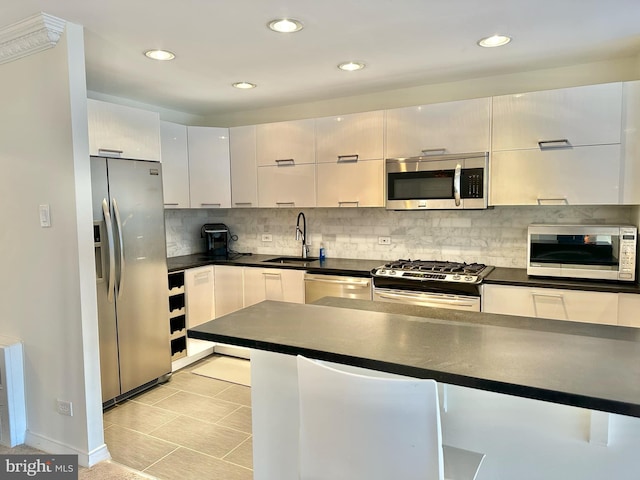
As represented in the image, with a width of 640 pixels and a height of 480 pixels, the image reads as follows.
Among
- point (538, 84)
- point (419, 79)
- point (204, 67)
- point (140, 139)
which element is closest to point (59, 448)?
point (140, 139)

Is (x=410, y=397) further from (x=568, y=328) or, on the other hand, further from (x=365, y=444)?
(x=568, y=328)

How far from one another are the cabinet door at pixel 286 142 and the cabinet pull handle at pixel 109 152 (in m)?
1.37

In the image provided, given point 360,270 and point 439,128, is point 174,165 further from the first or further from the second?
point 439,128

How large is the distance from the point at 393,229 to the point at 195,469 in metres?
2.54

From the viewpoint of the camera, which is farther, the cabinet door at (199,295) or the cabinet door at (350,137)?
the cabinet door at (199,295)

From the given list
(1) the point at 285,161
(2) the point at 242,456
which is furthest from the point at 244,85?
(2) the point at 242,456

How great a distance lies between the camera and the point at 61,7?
6.95 feet

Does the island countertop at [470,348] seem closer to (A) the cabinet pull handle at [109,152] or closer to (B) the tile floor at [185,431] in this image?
(B) the tile floor at [185,431]

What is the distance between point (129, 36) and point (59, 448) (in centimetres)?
246

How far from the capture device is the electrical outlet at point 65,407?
252 centimetres

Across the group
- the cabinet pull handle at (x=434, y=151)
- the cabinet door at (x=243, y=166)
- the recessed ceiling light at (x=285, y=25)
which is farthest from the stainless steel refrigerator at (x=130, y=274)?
the cabinet pull handle at (x=434, y=151)

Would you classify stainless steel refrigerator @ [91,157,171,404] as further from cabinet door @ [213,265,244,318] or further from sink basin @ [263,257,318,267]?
sink basin @ [263,257,318,267]

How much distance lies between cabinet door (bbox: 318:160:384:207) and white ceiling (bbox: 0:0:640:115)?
684mm

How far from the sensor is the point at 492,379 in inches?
43.9
